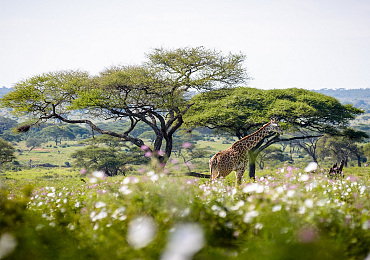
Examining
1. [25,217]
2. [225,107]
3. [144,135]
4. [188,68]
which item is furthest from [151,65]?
[144,135]

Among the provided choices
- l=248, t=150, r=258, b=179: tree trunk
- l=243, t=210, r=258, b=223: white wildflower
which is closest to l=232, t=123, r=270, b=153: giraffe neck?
l=243, t=210, r=258, b=223: white wildflower

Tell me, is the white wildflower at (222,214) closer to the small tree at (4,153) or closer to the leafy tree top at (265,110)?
the leafy tree top at (265,110)

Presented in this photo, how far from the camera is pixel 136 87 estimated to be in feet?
68.8

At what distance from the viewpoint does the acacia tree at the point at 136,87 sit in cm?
2048

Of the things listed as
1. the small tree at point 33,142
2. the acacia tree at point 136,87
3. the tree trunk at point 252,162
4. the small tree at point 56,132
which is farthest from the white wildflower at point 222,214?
the small tree at point 33,142

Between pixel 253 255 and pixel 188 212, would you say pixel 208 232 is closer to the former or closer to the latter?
pixel 188 212

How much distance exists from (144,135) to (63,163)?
25699 mm

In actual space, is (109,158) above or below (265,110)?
below

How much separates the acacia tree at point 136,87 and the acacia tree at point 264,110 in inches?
50.9

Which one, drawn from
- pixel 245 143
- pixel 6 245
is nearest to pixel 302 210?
pixel 6 245

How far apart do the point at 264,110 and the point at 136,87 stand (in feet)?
29.9

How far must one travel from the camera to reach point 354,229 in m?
3.79

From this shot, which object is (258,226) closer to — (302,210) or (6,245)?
(302,210)

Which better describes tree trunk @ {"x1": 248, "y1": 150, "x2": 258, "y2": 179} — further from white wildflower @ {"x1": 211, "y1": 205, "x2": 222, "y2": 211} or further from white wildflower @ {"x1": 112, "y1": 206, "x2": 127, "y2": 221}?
white wildflower @ {"x1": 112, "y1": 206, "x2": 127, "y2": 221}
